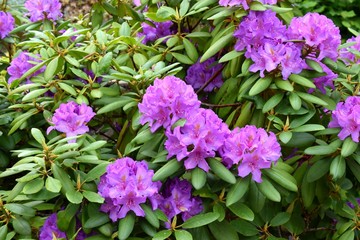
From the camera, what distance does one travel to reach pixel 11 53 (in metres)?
2.40

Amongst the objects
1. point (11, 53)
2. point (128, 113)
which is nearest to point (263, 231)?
point (128, 113)

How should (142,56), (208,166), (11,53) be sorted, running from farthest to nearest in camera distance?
(11,53) → (142,56) → (208,166)

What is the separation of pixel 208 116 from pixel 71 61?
551 millimetres

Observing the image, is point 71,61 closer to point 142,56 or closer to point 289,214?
point 142,56

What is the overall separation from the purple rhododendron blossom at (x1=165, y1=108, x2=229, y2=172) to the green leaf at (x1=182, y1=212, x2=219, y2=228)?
12 centimetres

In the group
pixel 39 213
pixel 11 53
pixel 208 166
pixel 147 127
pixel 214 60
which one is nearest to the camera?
pixel 208 166

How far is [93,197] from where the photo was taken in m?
1.51

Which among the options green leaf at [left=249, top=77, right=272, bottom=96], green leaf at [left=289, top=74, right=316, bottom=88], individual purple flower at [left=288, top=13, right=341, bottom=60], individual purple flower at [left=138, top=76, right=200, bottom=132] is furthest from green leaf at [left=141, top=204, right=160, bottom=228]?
individual purple flower at [left=288, top=13, right=341, bottom=60]

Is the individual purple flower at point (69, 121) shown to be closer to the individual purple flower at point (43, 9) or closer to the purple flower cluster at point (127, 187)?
the purple flower cluster at point (127, 187)

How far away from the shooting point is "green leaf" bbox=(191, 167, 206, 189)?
147 cm

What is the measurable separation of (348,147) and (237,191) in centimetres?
35

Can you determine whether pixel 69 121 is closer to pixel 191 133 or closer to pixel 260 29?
pixel 191 133

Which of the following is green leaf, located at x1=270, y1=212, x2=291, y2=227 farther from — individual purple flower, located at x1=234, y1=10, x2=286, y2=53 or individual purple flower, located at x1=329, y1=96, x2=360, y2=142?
individual purple flower, located at x1=234, y1=10, x2=286, y2=53

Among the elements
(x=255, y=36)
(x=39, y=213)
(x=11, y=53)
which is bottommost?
(x=39, y=213)
